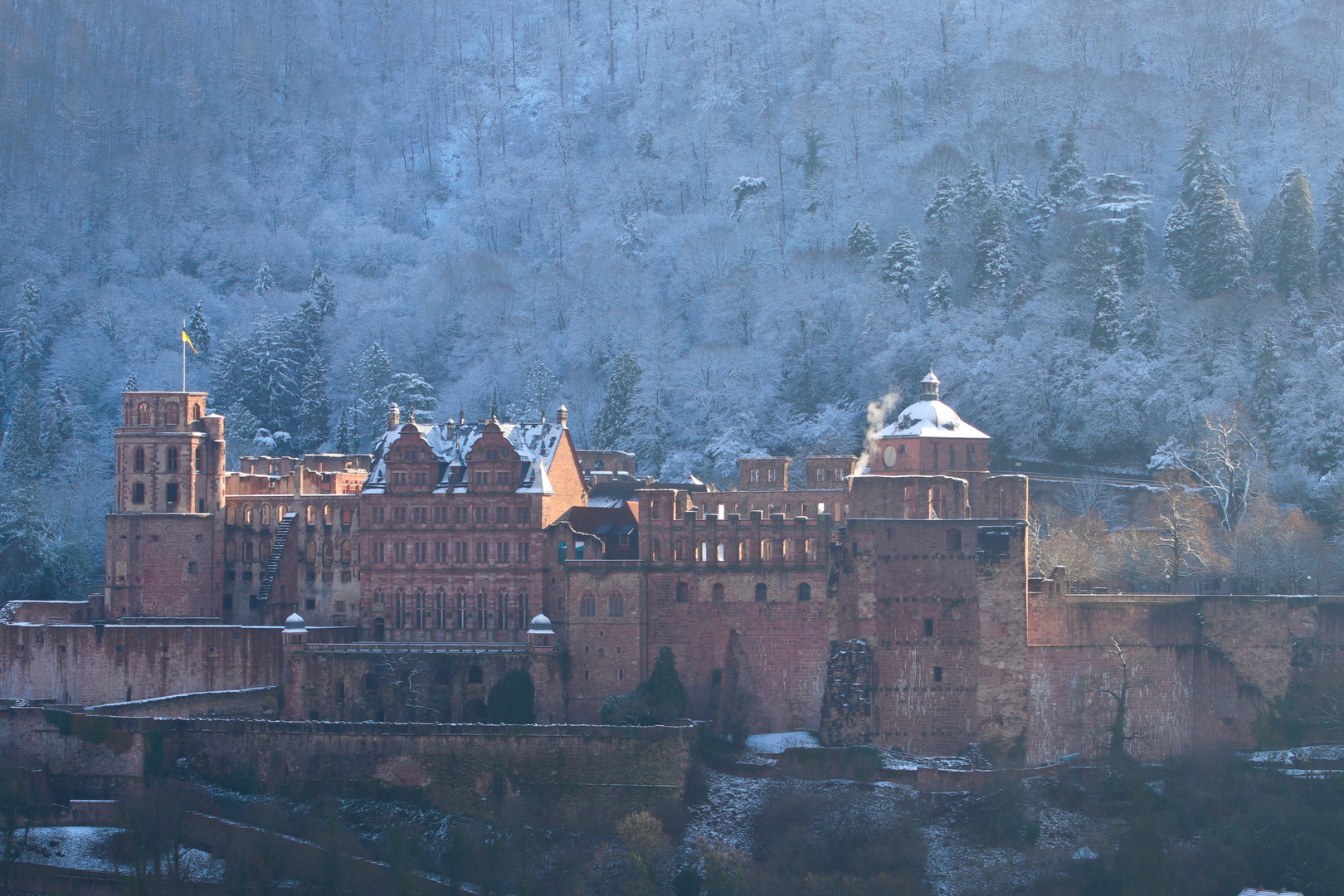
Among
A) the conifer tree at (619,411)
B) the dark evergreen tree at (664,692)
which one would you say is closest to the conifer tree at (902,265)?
the conifer tree at (619,411)

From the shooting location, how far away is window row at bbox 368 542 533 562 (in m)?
67.2

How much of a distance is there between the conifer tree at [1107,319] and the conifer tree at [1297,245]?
776 centimetres

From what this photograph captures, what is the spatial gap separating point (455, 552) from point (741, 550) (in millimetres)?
10827

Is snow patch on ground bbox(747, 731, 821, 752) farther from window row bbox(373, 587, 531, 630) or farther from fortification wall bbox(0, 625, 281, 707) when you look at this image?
fortification wall bbox(0, 625, 281, 707)

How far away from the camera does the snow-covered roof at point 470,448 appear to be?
6756 centimetres

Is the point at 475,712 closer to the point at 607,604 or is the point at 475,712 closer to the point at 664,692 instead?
the point at 607,604

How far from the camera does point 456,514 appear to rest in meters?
67.9

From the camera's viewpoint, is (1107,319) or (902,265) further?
(902,265)

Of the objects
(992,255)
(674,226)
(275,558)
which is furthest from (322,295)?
(275,558)

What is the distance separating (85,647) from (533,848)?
64.9 ft

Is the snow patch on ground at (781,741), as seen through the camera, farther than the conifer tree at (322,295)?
No

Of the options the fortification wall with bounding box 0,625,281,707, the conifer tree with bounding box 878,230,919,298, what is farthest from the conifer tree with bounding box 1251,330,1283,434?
the fortification wall with bounding box 0,625,281,707

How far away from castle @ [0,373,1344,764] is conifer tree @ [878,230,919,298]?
96.6 ft

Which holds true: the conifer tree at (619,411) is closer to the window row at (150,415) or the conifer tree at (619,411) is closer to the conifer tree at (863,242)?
the conifer tree at (863,242)
